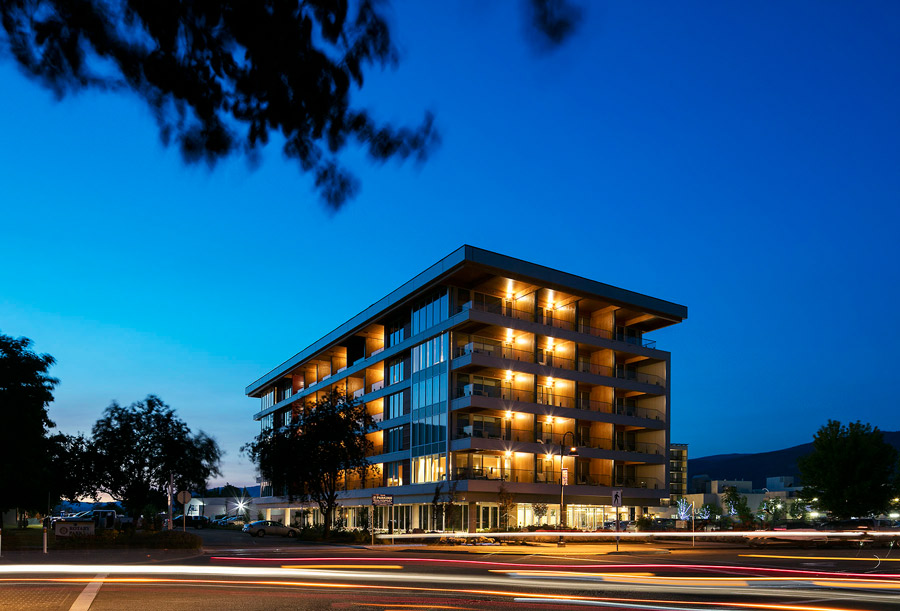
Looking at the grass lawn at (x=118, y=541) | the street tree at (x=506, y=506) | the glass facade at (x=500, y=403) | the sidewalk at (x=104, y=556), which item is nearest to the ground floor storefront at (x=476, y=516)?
the street tree at (x=506, y=506)

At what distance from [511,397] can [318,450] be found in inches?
615

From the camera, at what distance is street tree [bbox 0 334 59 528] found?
54.2 metres

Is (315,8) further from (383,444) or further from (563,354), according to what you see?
(383,444)

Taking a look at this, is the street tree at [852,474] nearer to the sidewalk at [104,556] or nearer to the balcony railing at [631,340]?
the balcony railing at [631,340]

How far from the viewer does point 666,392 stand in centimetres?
7612

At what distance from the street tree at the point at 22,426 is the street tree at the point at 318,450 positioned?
611 inches

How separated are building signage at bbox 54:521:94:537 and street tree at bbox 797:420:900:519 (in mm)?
70248

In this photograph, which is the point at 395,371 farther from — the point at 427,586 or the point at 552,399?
the point at 427,586

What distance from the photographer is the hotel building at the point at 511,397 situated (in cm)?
6306

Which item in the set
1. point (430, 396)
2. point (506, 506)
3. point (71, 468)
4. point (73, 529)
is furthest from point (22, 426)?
point (506, 506)

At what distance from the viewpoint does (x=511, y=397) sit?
65125 millimetres

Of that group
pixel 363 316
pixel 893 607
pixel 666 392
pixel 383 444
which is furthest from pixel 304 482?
pixel 893 607

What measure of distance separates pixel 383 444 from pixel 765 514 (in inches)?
4625

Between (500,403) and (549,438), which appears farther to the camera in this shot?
(549,438)
